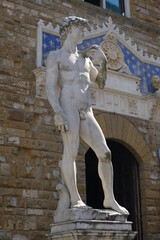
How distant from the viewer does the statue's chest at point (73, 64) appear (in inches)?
238

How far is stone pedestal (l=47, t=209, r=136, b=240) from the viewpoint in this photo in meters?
5.07

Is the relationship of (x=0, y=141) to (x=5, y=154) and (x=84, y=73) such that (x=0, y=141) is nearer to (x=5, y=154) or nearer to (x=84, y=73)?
(x=5, y=154)

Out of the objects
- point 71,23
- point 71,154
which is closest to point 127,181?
point 71,154

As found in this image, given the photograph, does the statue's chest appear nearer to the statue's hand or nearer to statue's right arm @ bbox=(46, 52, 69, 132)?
statue's right arm @ bbox=(46, 52, 69, 132)

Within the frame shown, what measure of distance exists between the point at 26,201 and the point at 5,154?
3.17 ft

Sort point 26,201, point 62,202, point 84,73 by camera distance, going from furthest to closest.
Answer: point 26,201 → point 84,73 → point 62,202

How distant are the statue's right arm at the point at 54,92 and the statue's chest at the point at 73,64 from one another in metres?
0.10

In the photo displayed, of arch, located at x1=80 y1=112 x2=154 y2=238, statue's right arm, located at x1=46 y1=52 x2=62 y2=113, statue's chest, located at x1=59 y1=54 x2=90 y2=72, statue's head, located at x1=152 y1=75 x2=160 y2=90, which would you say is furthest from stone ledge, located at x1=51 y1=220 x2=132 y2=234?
statue's head, located at x1=152 y1=75 x2=160 y2=90

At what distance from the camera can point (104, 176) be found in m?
5.78

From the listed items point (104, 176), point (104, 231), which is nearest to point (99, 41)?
point (104, 176)

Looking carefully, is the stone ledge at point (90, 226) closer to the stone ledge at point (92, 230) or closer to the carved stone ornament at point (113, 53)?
the stone ledge at point (92, 230)

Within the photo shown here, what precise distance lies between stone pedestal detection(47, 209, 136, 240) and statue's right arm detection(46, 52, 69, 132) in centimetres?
111

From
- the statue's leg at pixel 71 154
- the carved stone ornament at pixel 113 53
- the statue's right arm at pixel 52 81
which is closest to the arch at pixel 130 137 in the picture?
the carved stone ornament at pixel 113 53

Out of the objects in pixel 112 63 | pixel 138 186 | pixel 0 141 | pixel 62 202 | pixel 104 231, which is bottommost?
pixel 104 231
